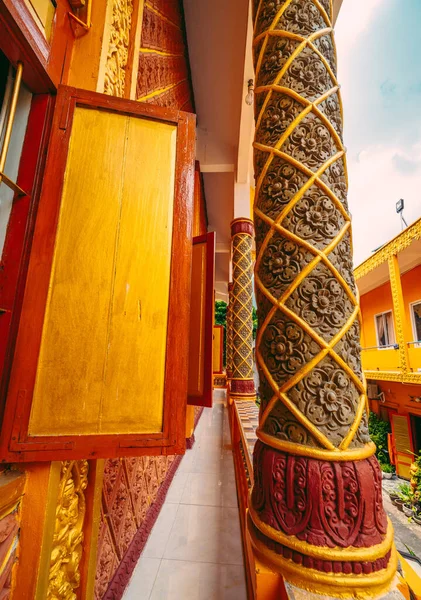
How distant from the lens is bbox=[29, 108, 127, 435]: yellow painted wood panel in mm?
758

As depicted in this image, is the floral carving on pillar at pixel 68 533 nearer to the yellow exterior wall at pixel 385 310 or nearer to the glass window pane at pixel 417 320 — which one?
the yellow exterior wall at pixel 385 310

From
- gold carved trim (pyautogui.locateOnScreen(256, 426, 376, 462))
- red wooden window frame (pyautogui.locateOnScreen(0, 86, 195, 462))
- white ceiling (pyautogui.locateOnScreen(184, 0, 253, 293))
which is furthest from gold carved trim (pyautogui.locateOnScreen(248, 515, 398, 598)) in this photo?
white ceiling (pyautogui.locateOnScreen(184, 0, 253, 293))

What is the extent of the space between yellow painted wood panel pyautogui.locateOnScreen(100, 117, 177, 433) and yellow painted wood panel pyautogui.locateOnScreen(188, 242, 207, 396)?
0.45 m

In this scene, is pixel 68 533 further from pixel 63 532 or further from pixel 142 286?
pixel 142 286

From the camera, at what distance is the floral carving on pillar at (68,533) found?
827 mm

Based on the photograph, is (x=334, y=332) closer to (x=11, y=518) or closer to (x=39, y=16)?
(x=11, y=518)

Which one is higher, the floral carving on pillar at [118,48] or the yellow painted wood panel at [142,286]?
the floral carving on pillar at [118,48]

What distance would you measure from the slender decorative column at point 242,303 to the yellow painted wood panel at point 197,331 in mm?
3300

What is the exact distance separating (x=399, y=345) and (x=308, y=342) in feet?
20.2

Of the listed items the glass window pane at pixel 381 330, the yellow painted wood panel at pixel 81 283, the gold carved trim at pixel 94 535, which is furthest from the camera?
the glass window pane at pixel 381 330

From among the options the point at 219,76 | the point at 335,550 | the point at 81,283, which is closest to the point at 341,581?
the point at 335,550

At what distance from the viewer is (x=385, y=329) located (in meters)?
7.82

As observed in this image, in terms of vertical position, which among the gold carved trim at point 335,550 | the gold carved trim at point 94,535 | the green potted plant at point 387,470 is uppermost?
the gold carved trim at point 335,550

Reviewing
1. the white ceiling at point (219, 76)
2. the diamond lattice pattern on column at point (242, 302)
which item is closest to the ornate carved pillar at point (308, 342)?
the white ceiling at point (219, 76)
